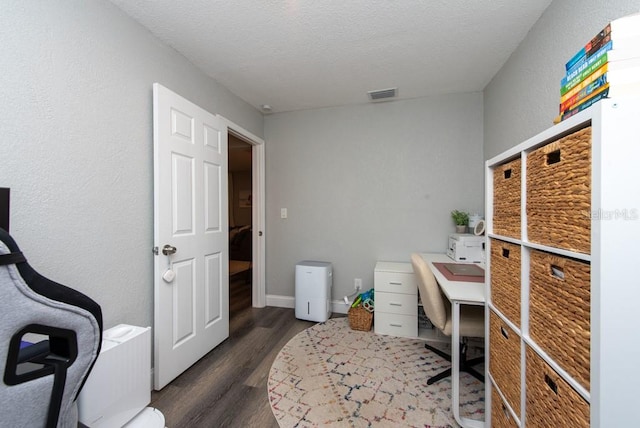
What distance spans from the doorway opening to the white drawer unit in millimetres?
1671

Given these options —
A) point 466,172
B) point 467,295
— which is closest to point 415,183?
point 466,172

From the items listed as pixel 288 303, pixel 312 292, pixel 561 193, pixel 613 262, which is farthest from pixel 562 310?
pixel 288 303

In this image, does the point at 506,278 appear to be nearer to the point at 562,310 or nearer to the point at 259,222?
the point at 562,310

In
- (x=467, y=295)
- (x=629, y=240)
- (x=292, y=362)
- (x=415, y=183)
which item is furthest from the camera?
(x=415, y=183)

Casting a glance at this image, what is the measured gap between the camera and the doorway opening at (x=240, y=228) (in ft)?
11.9

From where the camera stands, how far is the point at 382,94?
8.68ft

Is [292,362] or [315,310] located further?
[315,310]

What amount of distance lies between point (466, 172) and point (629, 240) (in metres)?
2.26

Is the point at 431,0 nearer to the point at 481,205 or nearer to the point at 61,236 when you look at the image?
the point at 481,205

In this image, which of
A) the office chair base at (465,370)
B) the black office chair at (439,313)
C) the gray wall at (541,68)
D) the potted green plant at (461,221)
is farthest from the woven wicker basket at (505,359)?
the potted green plant at (461,221)

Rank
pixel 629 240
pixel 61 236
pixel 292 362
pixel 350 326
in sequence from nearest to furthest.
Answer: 1. pixel 629 240
2. pixel 61 236
3. pixel 292 362
4. pixel 350 326

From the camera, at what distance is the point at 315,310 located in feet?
9.00

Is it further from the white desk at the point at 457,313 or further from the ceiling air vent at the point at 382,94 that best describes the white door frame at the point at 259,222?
the white desk at the point at 457,313

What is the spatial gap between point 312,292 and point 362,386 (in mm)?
1127
